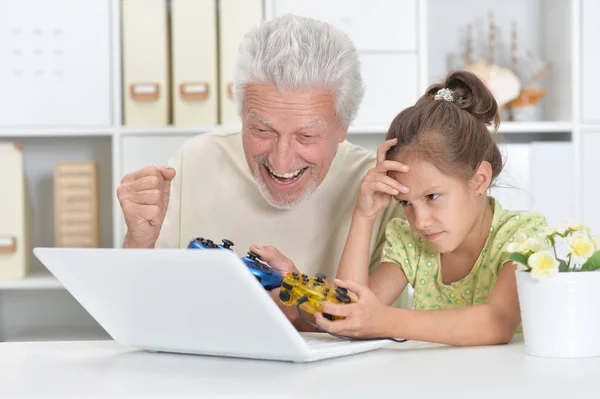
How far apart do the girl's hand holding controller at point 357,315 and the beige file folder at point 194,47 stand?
1.43m

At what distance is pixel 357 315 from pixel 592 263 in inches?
10.5

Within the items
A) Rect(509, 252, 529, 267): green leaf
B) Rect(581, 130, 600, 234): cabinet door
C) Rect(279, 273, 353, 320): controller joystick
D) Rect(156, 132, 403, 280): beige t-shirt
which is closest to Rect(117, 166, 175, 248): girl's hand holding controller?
Rect(156, 132, 403, 280): beige t-shirt

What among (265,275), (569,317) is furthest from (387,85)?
(569,317)

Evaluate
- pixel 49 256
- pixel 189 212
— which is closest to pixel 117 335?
pixel 49 256

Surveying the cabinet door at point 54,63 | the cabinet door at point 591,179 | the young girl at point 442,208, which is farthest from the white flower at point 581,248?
the cabinet door at point 54,63

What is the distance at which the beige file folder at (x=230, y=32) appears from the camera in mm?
2293

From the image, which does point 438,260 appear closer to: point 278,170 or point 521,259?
point 278,170

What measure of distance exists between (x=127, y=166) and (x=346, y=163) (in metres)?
0.92

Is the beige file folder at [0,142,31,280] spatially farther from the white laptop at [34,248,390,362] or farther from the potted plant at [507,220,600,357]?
the potted plant at [507,220,600,357]

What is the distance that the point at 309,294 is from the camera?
3.01 feet

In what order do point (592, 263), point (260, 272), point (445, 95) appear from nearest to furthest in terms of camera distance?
point (592, 263) → point (260, 272) → point (445, 95)

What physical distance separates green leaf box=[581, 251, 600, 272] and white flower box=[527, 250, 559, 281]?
0.05 metres

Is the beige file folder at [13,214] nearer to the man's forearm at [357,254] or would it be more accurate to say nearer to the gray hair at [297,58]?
the gray hair at [297,58]

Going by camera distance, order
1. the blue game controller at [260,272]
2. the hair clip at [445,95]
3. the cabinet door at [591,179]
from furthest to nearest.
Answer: the cabinet door at [591,179]
the hair clip at [445,95]
the blue game controller at [260,272]
